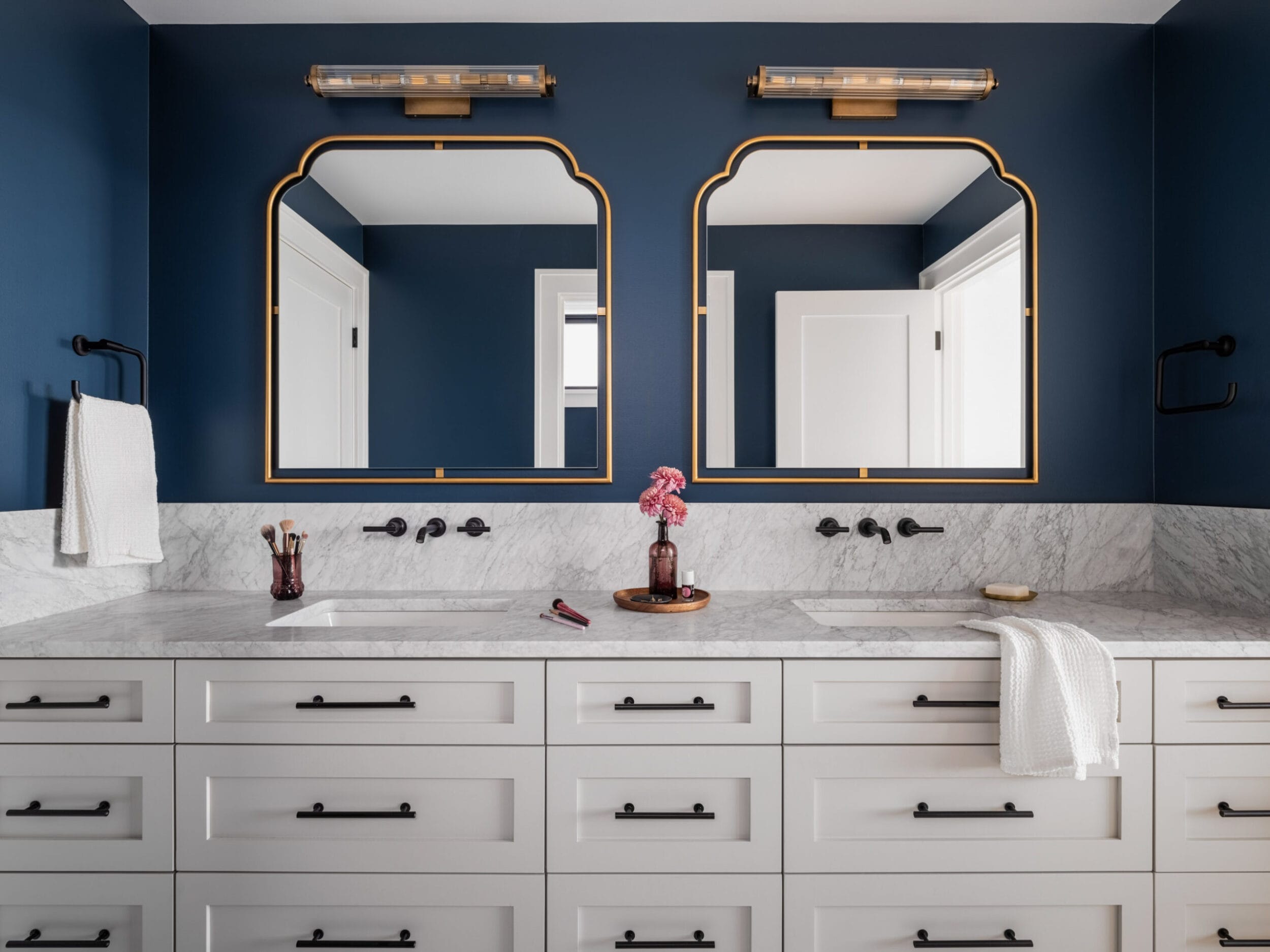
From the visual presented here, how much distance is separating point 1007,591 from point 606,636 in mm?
1168

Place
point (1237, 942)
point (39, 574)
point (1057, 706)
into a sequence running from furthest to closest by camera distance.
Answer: point (39, 574)
point (1237, 942)
point (1057, 706)

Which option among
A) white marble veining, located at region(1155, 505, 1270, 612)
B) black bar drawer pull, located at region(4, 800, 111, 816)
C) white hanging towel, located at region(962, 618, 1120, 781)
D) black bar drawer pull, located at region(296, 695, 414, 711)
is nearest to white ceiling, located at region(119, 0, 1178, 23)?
white marble veining, located at region(1155, 505, 1270, 612)

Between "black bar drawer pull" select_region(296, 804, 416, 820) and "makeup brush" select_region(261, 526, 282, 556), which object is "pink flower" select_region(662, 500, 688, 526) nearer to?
"black bar drawer pull" select_region(296, 804, 416, 820)

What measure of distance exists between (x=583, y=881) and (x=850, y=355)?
1.54 metres

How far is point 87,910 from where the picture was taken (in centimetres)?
146

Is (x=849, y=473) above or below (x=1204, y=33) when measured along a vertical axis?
below

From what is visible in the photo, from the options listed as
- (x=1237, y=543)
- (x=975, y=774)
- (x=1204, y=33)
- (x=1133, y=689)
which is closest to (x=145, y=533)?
(x=975, y=774)

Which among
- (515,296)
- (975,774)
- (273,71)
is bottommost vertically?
(975,774)

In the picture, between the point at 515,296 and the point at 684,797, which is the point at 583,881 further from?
the point at 515,296

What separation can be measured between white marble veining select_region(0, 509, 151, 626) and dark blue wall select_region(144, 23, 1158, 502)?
35 cm

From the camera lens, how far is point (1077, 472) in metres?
2.07

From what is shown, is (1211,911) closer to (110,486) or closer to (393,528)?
(393,528)

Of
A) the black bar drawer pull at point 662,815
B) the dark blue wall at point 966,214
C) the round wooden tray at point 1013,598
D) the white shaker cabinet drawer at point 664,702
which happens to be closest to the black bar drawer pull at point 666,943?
the black bar drawer pull at point 662,815

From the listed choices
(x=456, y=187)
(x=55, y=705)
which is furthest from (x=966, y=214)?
(x=55, y=705)
